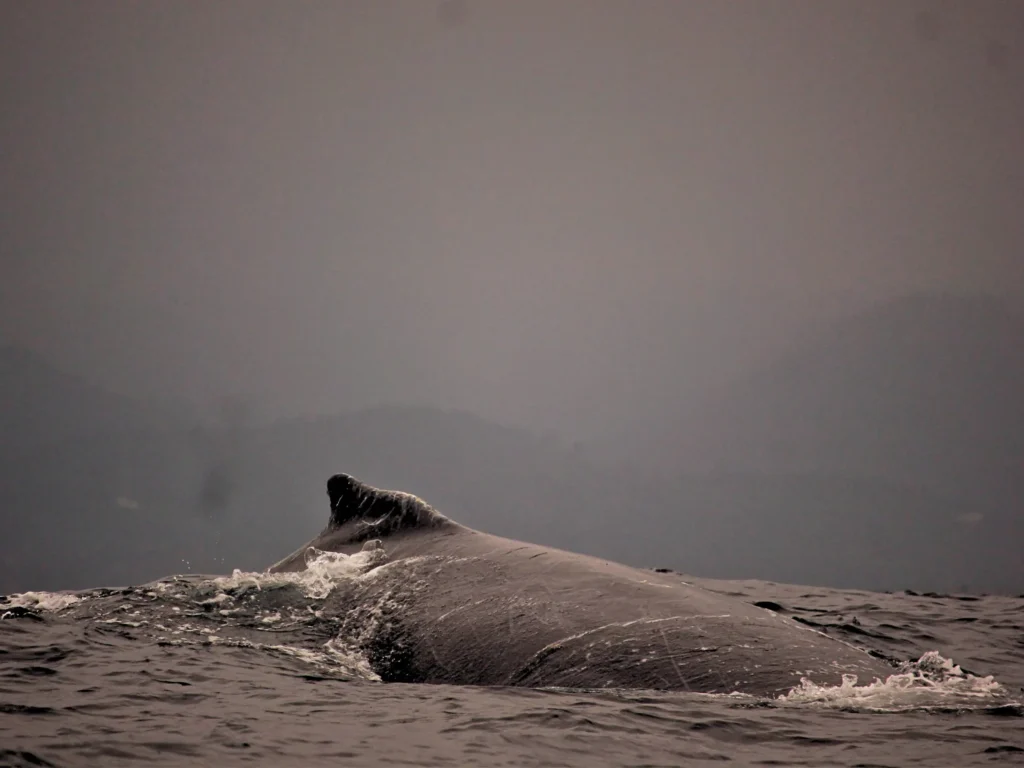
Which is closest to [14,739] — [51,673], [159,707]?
[159,707]

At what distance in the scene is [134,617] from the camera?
11586mm

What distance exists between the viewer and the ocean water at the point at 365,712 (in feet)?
21.3

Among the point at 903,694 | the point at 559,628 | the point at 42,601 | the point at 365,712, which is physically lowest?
the point at 365,712

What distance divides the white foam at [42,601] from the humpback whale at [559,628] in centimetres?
381

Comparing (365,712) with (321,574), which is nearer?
(365,712)

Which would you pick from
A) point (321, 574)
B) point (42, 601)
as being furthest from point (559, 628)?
point (42, 601)

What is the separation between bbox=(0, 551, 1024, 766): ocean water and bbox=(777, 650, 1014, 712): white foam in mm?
16

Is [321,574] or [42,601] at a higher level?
[321,574]

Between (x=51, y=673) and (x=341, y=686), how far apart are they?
8.45ft

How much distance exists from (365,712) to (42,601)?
6676 mm

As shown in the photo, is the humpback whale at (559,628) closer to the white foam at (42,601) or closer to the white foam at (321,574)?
the white foam at (321,574)

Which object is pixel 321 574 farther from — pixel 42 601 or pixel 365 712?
pixel 365 712

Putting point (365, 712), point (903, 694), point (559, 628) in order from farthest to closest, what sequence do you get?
1. point (559, 628)
2. point (365, 712)
3. point (903, 694)

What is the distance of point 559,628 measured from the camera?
A: 28.2 ft
